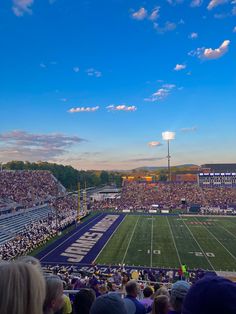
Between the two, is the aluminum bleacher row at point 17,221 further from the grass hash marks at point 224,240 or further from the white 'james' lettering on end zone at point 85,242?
the grass hash marks at point 224,240

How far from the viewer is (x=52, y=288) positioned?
2.56 meters

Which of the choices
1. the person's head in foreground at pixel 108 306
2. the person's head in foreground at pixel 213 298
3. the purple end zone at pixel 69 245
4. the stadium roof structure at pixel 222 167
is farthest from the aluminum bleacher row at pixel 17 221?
the stadium roof structure at pixel 222 167

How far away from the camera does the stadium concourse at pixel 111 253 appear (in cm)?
147

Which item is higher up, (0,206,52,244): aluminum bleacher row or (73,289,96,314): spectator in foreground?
(73,289,96,314): spectator in foreground

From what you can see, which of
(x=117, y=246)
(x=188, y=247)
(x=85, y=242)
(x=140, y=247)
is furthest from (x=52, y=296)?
(x=85, y=242)

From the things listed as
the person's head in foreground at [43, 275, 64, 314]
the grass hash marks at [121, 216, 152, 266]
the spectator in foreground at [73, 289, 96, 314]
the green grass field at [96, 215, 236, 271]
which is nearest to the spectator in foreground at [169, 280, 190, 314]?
the spectator in foreground at [73, 289, 96, 314]

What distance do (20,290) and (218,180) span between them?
2541 inches

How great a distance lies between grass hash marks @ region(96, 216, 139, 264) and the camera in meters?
21.4

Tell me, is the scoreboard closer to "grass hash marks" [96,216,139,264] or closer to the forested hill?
"grass hash marks" [96,216,139,264]

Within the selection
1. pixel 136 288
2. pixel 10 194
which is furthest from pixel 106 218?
pixel 136 288

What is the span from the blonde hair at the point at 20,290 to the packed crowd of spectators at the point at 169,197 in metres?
47.9

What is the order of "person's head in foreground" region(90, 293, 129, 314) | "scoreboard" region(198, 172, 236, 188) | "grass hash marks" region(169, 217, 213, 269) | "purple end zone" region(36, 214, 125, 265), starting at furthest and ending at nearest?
"scoreboard" region(198, 172, 236, 188) < "purple end zone" region(36, 214, 125, 265) < "grass hash marks" region(169, 217, 213, 269) < "person's head in foreground" region(90, 293, 129, 314)

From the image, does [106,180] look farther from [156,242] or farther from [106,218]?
[156,242]

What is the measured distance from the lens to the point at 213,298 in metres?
1.33
